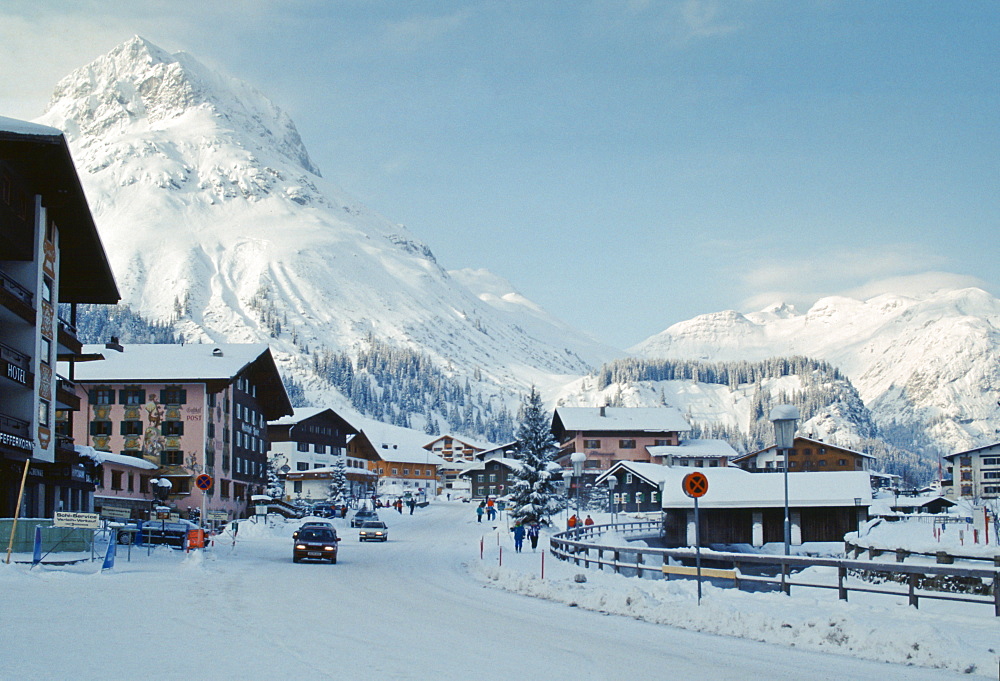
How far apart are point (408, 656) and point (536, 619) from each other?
20.6 ft

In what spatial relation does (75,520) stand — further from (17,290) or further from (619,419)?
(619,419)

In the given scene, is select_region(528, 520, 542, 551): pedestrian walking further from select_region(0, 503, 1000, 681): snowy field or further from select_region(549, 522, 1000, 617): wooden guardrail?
select_region(0, 503, 1000, 681): snowy field

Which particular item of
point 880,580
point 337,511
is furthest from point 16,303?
point 337,511

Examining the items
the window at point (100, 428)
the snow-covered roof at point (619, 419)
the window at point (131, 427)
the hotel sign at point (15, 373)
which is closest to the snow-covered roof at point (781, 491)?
the hotel sign at point (15, 373)

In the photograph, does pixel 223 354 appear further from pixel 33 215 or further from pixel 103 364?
pixel 33 215

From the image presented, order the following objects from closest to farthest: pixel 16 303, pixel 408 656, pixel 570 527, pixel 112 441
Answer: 1. pixel 408 656
2. pixel 16 303
3. pixel 570 527
4. pixel 112 441

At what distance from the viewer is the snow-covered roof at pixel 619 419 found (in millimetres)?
122562

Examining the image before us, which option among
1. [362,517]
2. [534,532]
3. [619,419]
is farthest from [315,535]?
[619,419]

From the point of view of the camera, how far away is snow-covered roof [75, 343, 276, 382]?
71.3 m

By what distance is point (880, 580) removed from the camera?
3288cm

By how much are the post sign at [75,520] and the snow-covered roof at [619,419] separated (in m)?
92.7

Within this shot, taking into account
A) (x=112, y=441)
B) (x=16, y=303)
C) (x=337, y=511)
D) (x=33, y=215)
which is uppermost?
(x=33, y=215)

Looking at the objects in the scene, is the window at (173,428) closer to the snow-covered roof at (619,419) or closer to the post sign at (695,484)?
the post sign at (695,484)

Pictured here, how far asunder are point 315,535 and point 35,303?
573 inches
